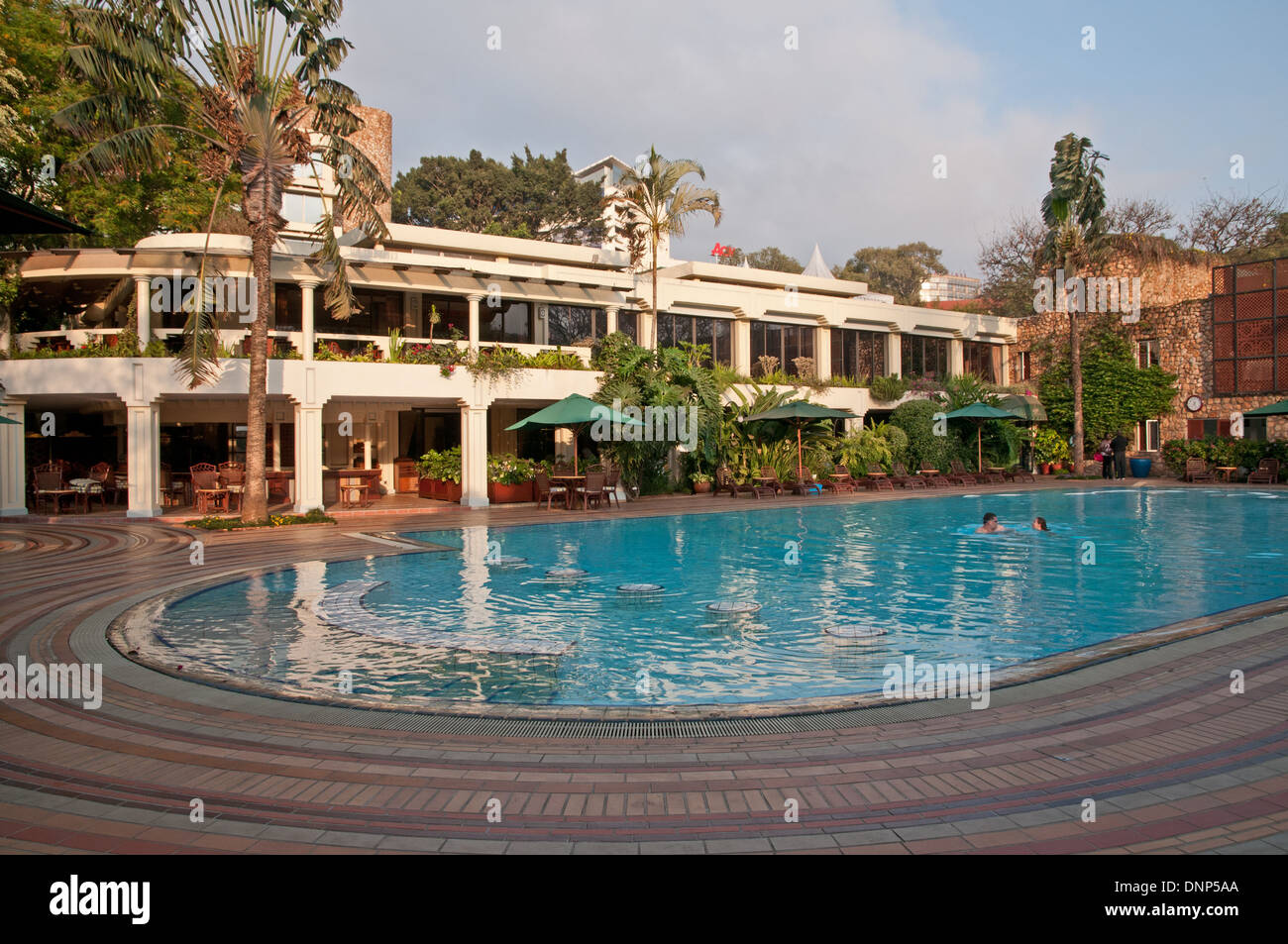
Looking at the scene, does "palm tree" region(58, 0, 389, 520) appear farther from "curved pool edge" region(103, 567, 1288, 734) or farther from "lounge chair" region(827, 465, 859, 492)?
"lounge chair" region(827, 465, 859, 492)

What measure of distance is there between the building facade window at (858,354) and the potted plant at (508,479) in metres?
14.3

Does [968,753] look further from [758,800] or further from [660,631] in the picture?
[660,631]

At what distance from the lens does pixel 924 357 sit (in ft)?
119

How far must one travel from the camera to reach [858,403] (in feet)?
103

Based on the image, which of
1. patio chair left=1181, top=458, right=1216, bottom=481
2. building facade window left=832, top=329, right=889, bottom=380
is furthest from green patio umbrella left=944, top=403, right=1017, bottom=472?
patio chair left=1181, top=458, right=1216, bottom=481

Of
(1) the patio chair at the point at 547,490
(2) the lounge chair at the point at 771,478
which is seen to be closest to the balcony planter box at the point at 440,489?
(1) the patio chair at the point at 547,490

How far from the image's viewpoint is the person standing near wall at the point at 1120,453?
3158cm

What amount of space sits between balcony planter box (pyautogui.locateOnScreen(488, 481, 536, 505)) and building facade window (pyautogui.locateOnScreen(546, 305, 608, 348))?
5.22m

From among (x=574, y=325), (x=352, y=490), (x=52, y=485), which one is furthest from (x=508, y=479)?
(x=52, y=485)

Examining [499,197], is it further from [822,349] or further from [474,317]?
[474,317]

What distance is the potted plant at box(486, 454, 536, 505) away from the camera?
2306 cm

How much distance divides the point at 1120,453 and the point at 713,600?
27.6 metres

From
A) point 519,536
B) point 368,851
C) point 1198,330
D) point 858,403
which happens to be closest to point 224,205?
point 519,536

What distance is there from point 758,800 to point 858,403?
28721 millimetres
